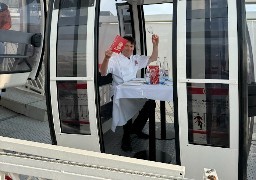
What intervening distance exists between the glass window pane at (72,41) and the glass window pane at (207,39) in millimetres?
1022

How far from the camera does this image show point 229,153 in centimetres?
270

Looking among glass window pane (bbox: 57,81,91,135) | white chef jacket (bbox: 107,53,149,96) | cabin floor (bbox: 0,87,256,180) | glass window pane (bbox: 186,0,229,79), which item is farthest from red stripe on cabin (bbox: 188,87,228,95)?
white chef jacket (bbox: 107,53,149,96)

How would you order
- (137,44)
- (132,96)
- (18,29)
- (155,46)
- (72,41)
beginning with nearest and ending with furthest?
(72,41) → (132,96) → (18,29) → (155,46) → (137,44)

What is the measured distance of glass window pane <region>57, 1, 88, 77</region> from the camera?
3.12 metres

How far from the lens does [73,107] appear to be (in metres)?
3.23

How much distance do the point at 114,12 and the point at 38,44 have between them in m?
1.56

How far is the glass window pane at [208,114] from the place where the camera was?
2676 millimetres

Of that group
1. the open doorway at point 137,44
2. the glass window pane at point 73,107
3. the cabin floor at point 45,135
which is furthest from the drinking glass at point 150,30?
the glass window pane at point 73,107

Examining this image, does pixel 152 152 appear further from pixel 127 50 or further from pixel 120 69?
pixel 127 50

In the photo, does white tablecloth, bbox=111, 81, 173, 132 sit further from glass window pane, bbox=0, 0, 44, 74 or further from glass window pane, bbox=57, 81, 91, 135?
glass window pane, bbox=0, 0, 44, 74

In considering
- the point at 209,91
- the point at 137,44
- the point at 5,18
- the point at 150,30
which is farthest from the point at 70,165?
the point at 150,30

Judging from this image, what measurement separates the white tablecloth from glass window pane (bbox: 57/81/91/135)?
0.64 meters

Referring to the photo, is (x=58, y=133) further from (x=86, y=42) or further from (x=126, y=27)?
(x=126, y=27)

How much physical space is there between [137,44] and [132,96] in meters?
2.44
